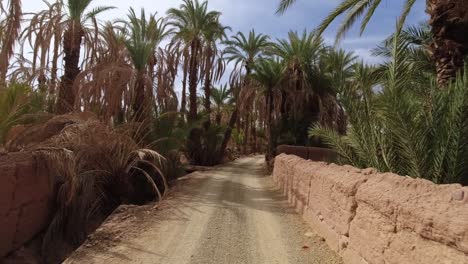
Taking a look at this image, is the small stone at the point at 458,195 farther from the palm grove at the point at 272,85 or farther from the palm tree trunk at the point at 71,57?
the palm tree trunk at the point at 71,57

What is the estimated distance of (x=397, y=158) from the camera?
25.9 feet

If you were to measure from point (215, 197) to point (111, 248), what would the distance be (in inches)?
208

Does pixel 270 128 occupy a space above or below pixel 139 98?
below

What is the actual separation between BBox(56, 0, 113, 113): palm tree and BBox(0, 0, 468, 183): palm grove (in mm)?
42

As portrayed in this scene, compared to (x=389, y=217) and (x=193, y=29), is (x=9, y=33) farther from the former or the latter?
→ (x=193, y=29)

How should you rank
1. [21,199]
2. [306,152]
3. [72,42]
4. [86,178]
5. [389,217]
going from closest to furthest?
[389,217] → [21,199] → [86,178] → [72,42] → [306,152]

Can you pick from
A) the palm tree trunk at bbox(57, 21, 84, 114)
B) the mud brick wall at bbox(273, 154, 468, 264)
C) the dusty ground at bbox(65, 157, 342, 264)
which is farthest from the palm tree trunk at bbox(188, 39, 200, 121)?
the mud brick wall at bbox(273, 154, 468, 264)

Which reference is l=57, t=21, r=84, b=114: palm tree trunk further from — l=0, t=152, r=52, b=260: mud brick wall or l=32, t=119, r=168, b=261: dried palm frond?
l=0, t=152, r=52, b=260: mud brick wall

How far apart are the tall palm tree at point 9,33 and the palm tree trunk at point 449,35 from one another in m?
10.5

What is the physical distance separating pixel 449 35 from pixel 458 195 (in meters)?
6.77

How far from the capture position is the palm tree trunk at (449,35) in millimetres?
8938

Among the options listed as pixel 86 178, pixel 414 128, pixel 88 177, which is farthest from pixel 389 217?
pixel 88 177

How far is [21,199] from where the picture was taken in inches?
311

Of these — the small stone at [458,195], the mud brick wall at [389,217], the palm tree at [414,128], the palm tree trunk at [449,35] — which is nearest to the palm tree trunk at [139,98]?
the palm tree at [414,128]
